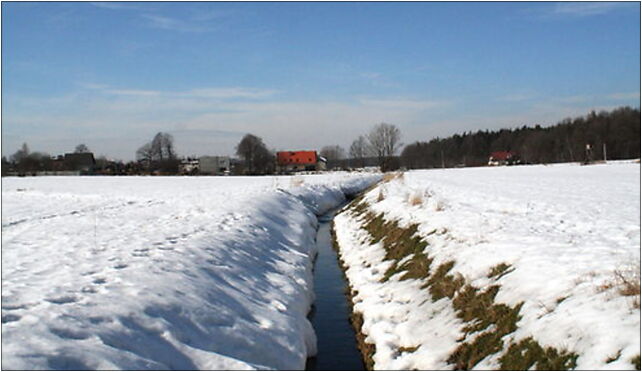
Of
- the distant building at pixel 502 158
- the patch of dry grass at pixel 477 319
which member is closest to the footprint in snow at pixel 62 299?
the patch of dry grass at pixel 477 319

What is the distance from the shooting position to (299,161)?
139 meters

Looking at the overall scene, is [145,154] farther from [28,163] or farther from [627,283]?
[627,283]

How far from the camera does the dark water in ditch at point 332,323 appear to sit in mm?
8953

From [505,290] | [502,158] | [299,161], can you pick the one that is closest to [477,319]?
[505,290]

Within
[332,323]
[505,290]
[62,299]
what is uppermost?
[62,299]

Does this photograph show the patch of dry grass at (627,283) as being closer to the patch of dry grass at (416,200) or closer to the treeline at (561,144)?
the patch of dry grass at (416,200)

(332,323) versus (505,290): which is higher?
(505,290)

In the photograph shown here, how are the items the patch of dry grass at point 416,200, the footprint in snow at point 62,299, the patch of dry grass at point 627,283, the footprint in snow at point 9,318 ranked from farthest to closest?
the patch of dry grass at point 416,200
the footprint in snow at point 62,299
the footprint in snow at point 9,318
the patch of dry grass at point 627,283

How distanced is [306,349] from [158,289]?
2720 mm

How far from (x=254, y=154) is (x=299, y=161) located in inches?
924

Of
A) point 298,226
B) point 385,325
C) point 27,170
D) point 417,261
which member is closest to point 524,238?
point 417,261

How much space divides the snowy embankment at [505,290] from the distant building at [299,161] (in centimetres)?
12167

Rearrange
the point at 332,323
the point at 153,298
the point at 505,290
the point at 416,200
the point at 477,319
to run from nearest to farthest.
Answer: the point at 477,319, the point at 153,298, the point at 505,290, the point at 332,323, the point at 416,200

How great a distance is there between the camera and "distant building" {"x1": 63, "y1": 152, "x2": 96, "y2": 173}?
4352 inches
